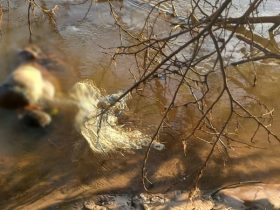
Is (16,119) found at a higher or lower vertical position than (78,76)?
lower

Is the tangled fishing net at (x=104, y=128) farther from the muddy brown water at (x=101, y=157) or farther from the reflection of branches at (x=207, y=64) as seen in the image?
the reflection of branches at (x=207, y=64)

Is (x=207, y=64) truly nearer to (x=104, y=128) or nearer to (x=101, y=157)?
(x=104, y=128)

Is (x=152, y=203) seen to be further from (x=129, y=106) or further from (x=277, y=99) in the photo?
(x=277, y=99)

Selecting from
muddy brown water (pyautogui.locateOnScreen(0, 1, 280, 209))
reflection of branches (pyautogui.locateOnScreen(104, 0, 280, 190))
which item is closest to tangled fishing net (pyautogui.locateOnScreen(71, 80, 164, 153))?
muddy brown water (pyautogui.locateOnScreen(0, 1, 280, 209))

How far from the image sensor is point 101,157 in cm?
523

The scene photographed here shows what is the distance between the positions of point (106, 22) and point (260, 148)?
3889mm

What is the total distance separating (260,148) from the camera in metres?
5.60

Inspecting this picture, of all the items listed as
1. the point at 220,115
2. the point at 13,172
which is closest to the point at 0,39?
the point at 13,172

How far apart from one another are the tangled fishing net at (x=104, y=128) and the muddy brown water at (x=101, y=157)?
0.11 metres

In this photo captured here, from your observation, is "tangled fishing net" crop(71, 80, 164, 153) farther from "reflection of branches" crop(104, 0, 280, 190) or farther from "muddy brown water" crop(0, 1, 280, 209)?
"reflection of branches" crop(104, 0, 280, 190)

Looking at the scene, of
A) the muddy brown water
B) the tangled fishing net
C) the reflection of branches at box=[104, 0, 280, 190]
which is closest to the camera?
the reflection of branches at box=[104, 0, 280, 190]

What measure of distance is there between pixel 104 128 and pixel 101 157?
49cm

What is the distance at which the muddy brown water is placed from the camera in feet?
15.8

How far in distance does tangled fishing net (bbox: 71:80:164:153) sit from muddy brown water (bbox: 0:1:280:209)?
0.35 feet
